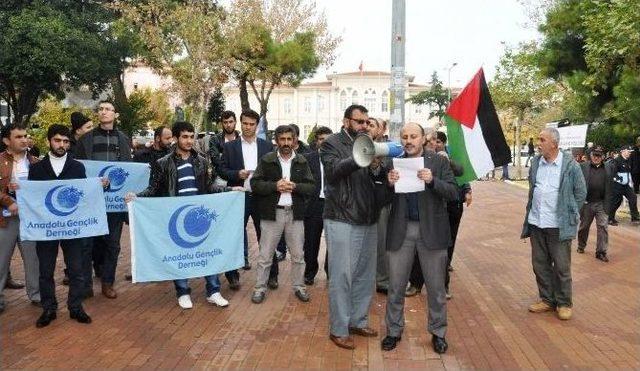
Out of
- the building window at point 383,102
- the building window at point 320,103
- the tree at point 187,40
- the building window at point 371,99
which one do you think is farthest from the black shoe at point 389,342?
the building window at point 320,103

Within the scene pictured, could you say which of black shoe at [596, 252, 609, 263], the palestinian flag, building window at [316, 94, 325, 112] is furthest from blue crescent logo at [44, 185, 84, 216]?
building window at [316, 94, 325, 112]

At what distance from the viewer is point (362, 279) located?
5.25m

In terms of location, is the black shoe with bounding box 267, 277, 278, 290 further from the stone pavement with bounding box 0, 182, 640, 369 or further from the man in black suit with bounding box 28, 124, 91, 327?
the man in black suit with bounding box 28, 124, 91, 327

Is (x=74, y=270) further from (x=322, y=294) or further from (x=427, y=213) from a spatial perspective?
(x=427, y=213)

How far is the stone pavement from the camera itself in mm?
4836

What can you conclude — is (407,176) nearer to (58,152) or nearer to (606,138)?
(58,152)

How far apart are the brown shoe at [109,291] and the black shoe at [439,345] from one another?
12.0ft

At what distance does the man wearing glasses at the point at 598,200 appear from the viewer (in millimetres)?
9469

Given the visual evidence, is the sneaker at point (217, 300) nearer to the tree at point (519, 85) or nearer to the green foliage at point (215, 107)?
the green foliage at point (215, 107)

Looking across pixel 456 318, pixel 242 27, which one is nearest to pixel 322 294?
pixel 456 318

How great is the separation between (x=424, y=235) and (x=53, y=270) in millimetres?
3498

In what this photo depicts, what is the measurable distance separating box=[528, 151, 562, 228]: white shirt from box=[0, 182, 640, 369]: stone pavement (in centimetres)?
100

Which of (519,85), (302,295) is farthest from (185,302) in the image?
(519,85)

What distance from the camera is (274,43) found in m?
29.0
